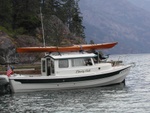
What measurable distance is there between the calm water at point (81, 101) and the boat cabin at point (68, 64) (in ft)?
6.21

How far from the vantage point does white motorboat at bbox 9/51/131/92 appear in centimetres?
3334

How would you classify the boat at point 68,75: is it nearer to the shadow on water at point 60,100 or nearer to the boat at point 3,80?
the boat at point 3,80

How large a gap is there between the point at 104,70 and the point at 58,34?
43.2 m

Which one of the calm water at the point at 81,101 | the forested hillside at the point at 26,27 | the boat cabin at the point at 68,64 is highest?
the forested hillside at the point at 26,27

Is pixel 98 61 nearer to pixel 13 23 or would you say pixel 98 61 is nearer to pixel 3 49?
pixel 3 49

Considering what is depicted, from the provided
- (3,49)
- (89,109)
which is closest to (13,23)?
(3,49)

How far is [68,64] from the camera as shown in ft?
112

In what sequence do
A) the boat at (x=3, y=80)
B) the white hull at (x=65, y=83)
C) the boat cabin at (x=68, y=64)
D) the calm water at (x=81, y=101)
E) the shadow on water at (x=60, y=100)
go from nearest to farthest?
the calm water at (x=81, y=101), the shadow on water at (x=60, y=100), the boat at (x=3, y=80), the white hull at (x=65, y=83), the boat cabin at (x=68, y=64)

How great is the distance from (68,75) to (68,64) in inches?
46.2

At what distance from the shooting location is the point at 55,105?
26.1 metres

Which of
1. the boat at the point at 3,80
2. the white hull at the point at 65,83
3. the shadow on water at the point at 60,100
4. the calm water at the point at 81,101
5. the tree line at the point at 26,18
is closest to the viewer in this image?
the calm water at the point at 81,101

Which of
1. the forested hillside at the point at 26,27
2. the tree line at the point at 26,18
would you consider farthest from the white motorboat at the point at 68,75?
the tree line at the point at 26,18

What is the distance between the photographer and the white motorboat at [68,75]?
33344 mm

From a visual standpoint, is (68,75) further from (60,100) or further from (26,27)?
(26,27)
